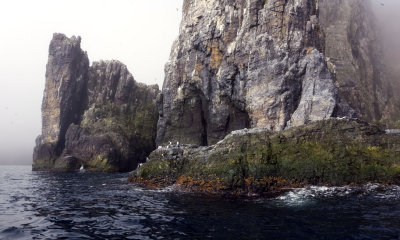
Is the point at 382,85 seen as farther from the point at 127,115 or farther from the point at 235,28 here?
the point at 127,115

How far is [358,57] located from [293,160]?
76.0 meters

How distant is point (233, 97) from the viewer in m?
42.9

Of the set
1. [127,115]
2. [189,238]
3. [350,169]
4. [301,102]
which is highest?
[127,115]

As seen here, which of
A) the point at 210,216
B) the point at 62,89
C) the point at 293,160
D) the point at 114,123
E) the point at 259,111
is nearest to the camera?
the point at 210,216

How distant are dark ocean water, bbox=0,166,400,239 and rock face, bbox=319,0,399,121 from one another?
193 feet

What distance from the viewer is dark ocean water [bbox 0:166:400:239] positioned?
11.8 meters

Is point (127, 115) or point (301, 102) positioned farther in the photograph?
point (127, 115)

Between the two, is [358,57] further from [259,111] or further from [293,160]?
[293,160]

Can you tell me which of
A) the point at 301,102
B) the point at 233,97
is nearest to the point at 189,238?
the point at 301,102

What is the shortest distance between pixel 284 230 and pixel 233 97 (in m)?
31.9

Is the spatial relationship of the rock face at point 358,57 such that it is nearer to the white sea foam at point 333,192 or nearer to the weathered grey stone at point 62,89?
the white sea foam at point 333,192

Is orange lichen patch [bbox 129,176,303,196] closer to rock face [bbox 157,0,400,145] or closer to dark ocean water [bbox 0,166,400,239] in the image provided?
dark ocean water [bbox 0,166,400,239]

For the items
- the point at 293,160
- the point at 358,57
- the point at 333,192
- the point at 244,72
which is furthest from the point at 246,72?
the point at 358,57

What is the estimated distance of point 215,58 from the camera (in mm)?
45938
